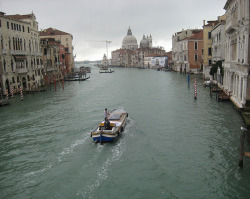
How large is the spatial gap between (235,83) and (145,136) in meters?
9.42

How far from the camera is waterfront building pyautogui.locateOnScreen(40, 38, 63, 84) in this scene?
4444cm

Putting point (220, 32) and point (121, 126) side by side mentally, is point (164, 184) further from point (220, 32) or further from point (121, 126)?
point (220, 32)

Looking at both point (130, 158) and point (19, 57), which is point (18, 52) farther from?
point (130, 158)

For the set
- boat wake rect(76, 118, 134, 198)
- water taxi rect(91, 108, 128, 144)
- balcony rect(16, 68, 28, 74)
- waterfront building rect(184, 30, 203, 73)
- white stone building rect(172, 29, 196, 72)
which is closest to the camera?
boat wake rect(76, 118, 134, 198)

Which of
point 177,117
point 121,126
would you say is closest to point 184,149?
point 121,126

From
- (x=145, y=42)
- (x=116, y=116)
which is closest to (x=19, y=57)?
(x=116, y=116)

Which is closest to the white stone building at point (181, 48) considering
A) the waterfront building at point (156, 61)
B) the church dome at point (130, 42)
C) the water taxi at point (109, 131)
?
the waterfront building at point (156, 61)

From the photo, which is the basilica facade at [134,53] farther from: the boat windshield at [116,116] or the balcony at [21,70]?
the boat windshield at [116,116]

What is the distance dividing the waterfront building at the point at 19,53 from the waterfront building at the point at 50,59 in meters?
4.36

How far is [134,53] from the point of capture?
137m

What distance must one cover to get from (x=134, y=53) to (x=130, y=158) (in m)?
129

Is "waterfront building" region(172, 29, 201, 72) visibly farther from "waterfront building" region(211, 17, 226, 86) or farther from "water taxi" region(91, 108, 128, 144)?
"water taxi" region(91, 108, 128, 144)

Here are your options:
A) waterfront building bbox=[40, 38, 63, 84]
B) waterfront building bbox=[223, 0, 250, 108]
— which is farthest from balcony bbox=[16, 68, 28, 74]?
waterfront building bbox=[223, 0, 250, 108]

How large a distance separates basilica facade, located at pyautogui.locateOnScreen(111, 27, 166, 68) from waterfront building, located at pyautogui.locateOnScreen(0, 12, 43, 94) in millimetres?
76127
